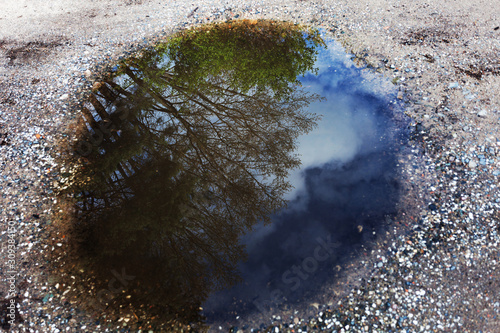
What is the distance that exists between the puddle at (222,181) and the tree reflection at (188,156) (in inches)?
1.1

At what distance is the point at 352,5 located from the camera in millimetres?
9906

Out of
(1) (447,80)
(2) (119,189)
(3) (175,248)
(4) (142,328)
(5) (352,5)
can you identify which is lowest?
(4) (142,328)

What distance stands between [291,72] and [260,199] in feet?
13.9

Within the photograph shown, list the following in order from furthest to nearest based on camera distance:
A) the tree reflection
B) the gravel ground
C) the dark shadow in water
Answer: the tree reflection → the dark shadow in water → the gravel ground

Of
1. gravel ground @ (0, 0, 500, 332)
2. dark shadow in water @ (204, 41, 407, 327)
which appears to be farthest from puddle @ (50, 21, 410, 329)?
gravel ground @ (0, 0, 500, 332)

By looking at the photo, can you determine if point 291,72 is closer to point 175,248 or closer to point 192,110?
point 192,110

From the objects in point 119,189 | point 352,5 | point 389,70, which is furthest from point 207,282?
point 352,5

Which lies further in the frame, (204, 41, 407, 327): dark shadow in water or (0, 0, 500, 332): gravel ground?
(204, 41, 407, 327): dark shadow in water

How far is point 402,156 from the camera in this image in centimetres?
630

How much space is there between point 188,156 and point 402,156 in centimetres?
486

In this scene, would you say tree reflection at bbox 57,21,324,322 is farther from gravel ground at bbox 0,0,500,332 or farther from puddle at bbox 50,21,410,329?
gravel ground at bbox 0,0,500,332

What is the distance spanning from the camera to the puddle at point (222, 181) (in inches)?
195

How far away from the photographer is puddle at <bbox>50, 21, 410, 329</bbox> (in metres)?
4.95

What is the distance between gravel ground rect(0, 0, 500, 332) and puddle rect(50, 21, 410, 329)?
0.42 meters
